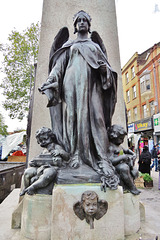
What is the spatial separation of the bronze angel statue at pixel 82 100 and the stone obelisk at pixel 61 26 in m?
1.61

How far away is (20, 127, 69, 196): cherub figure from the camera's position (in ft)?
7.00

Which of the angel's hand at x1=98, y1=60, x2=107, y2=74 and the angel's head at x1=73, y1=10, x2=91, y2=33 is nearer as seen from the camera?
the angel's hand at x1=98, y1=60, x2=107, y2=74

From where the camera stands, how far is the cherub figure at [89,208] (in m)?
1.95

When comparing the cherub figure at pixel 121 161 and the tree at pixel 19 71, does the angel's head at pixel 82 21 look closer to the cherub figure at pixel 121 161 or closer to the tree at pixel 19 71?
the cherub figure at pixel 121 161

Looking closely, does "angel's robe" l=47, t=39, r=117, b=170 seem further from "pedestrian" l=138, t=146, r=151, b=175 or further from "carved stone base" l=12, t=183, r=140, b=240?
"pedestrian" l=138, t=146, r=151, b=175

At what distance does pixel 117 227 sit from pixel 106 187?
44 cm

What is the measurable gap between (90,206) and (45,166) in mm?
728

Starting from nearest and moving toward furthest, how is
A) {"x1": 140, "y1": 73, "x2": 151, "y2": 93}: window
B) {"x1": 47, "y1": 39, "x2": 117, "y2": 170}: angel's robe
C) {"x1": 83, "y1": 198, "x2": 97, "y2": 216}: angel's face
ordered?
{"x1": 83, "y1": 198, "x2": 97, "y2": 216}: angel's face, {"x1": 47, "y1": 39, "x2": 117, "y2": 170}: angel's robe, {"x1": 140, "y1": 73, "x2": 151, "y2": 93}: window

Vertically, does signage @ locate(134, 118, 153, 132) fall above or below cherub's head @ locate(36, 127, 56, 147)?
above

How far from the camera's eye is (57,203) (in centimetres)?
198

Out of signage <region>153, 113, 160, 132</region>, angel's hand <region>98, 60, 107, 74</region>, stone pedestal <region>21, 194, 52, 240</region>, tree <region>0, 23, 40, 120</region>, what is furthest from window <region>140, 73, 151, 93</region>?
stone pedestal <region>21, 194, 52, 240</region>

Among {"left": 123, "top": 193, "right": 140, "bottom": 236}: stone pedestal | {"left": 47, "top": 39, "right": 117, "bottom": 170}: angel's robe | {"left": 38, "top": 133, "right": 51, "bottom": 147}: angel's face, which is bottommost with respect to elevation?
{"left": 123, "top": 193, "right": 140, "bottom": 236}: stone pedestal

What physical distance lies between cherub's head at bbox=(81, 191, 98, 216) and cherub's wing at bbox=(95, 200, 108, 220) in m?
0.06

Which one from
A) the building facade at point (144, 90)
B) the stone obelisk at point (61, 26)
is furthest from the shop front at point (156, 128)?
the stone obelisk at point (61, 26)
